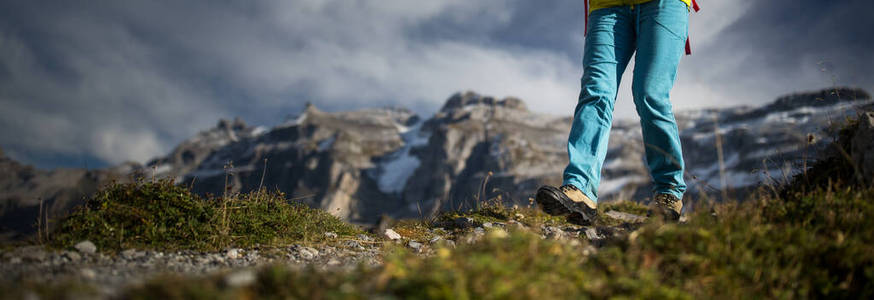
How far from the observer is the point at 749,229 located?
8.82 feet

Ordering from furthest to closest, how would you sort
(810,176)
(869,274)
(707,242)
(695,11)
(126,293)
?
1. (695,11)
2. (810,176)
3. (707,242)
4. (869,274)
5. (126,293)

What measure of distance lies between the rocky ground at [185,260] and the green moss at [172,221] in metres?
0.17

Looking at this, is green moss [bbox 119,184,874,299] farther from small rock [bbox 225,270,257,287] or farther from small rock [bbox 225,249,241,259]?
small rock [bbox 225,249,241,259]

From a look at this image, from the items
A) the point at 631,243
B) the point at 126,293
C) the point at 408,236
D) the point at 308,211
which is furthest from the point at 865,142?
the point at 308,211

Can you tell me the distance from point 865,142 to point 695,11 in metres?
2.45

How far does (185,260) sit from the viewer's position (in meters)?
3.56

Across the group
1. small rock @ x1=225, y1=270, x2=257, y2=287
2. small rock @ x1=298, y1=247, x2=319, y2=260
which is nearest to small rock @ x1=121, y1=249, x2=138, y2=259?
small rock @ x1=298, y1=247, x2=319, y2=260

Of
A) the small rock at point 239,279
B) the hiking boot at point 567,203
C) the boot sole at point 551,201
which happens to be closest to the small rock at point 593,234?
the hiking boot at point 567,203

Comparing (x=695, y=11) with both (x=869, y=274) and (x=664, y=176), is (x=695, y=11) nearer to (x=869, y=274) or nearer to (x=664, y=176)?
(x=664, y=176)

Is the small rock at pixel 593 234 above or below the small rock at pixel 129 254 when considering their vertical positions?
below

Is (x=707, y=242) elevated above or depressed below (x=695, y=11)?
below

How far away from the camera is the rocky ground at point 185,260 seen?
8.00 feet

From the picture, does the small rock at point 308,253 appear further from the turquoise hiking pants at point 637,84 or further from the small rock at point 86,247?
the turquoise hiking pants at point 637,84

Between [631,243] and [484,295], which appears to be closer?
[484,295]
